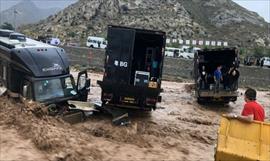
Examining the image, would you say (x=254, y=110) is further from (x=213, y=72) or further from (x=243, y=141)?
(x=213, y=72)

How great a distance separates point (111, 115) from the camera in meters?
18.1

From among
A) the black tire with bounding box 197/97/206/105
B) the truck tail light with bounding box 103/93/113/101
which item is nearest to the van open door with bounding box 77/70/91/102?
the truck tail light with bounding box 103/93/113/101

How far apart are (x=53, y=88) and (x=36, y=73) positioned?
0.79 meters

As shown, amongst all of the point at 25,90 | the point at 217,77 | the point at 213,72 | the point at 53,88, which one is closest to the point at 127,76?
the point at 53,88

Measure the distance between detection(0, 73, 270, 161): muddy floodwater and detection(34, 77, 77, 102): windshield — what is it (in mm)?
833

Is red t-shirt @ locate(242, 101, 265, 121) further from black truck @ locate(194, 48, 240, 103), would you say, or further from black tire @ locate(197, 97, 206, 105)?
black tire @ locate(197, 97, 206, 105)

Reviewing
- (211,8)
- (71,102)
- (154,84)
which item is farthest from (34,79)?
(211,8)

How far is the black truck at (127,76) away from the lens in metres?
18.9

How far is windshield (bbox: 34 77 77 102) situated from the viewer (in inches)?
658

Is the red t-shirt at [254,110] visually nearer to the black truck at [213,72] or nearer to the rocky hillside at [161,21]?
the black truck at [213,72]

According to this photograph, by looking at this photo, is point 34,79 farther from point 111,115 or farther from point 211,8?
point 211,8

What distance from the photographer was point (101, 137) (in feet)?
50.8

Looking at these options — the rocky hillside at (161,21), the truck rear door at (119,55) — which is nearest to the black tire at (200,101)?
the truck rear door at (119,55)

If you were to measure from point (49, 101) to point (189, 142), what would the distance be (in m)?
4.43
